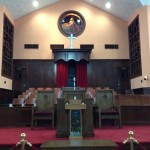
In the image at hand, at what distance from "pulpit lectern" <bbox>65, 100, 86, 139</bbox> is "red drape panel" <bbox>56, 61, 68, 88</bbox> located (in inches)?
248

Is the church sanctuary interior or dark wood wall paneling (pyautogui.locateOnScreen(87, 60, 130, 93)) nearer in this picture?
the church sanctuary interior

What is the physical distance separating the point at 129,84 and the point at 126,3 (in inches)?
144

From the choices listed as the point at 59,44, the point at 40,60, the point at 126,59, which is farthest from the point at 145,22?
the point at 40,60

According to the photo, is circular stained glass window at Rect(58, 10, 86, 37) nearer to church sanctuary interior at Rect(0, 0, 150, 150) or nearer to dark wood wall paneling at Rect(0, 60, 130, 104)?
church sanctuary interior at Rect(0, 0, 150, 150)

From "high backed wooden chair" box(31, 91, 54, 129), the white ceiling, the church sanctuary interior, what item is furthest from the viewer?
the church sanctuary interior

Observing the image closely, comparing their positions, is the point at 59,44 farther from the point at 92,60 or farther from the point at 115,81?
the point at 115,81

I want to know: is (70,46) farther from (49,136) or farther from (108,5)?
(49,136)

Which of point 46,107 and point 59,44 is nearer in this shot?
point 46,107

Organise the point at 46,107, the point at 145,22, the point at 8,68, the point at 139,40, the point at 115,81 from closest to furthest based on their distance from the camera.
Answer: the point at 46,107, the point at 145,22, the point at 139,40, the point at 8,68, the point at 115,81

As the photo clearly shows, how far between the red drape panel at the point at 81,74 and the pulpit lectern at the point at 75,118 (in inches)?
249

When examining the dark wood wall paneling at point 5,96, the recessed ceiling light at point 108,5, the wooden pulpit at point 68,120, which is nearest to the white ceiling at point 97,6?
the recessed ceiling light at point 108,5

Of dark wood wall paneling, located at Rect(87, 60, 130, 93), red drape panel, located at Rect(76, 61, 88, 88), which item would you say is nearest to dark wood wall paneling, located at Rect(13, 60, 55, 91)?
red drape panel, located at Rect(76, 61, 88, 88)

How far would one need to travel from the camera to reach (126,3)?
914 cm

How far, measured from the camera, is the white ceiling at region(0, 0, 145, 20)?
29.5ft
